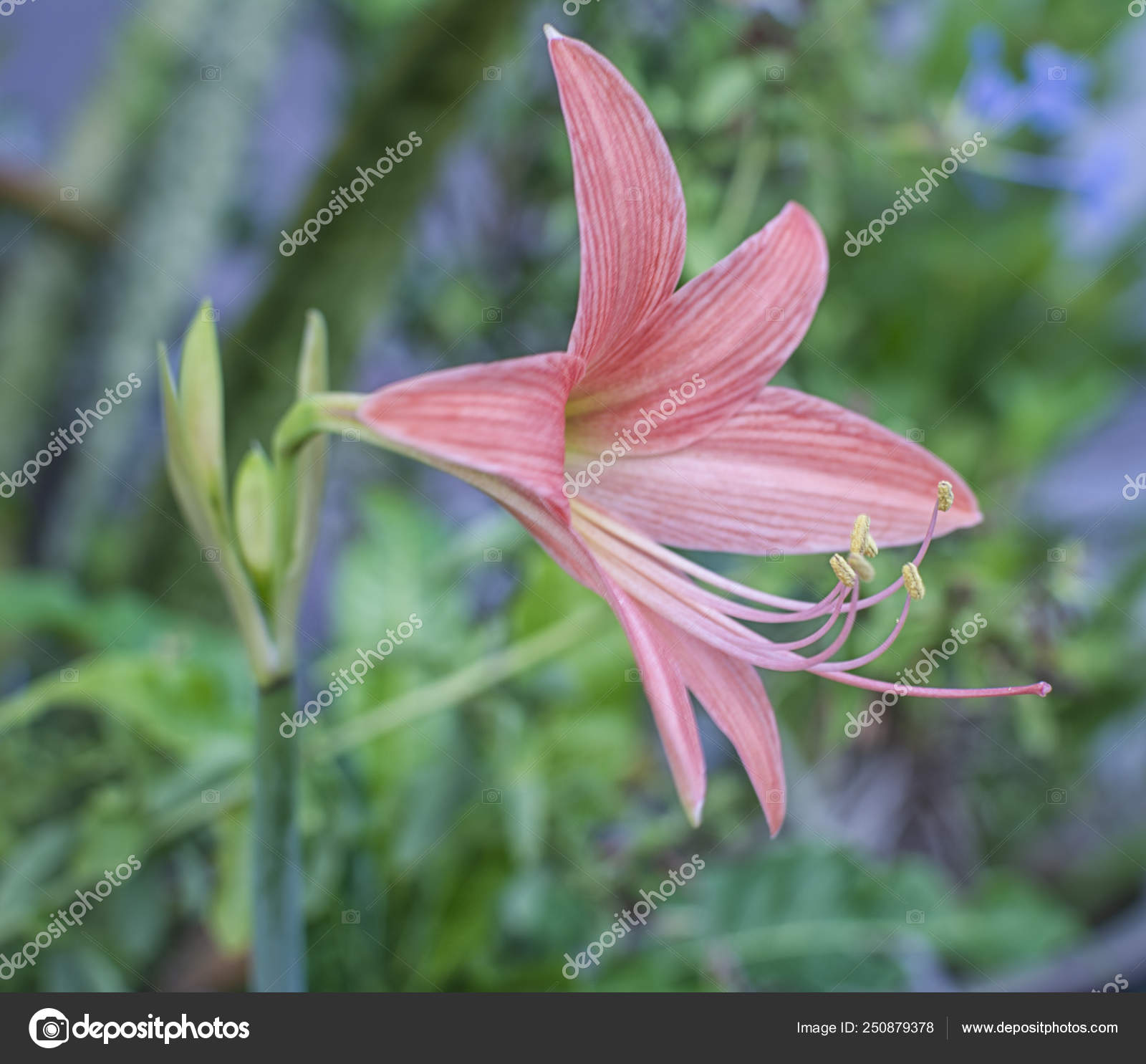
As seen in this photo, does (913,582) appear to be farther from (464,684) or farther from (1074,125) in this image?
(1074,125)

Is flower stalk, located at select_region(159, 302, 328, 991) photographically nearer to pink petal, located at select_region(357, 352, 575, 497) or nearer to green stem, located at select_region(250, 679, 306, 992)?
green stem, located at select_region(250, 679, 306, 992)

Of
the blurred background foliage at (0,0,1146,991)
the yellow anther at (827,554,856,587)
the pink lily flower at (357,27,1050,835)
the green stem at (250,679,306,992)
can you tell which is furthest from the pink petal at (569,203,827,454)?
the blurred background foliage at (0,0,1146,991)

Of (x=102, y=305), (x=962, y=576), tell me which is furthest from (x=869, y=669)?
(x=102, y=305)

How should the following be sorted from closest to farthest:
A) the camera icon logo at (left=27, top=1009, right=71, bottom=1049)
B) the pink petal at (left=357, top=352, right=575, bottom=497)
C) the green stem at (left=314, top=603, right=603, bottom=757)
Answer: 1. the pink petal at (left=357, top=352, right=575, bottom=497)
2. the camera icon logo at (left=27, top=1009, right=71, bottom=1049)
3. the green stem at (left=314, top=603, right=603, bottom=757)

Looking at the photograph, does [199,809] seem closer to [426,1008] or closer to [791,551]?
[426,1008]

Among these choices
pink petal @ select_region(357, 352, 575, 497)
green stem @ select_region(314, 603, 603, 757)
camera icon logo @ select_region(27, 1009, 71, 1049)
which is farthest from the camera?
green stem @ select_region(314, 603, 603, 757)

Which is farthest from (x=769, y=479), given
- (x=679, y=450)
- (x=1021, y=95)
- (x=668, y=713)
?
(x=1021, y=95)
